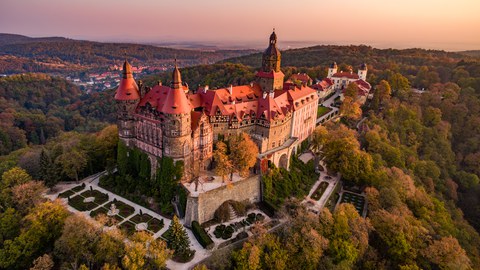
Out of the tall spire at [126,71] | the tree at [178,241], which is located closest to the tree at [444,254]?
the tree at [178,241]

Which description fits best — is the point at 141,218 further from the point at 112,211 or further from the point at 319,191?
the point at 319,191

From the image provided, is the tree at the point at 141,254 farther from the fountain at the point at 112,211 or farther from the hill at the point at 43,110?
the hill at the point at 43,110

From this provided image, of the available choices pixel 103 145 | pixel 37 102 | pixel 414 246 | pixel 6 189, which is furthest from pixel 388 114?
pixel 37 102

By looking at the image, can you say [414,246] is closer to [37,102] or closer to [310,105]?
[310,105]

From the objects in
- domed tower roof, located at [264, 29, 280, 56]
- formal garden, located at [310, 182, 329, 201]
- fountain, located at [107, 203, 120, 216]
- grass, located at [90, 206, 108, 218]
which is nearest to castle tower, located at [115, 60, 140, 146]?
fountain, located at [107, 203, 120, 216]

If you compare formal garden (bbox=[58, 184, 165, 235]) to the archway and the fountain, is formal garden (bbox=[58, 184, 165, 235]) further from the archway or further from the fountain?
the archway

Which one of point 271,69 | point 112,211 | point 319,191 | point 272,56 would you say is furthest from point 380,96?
point 112,211
